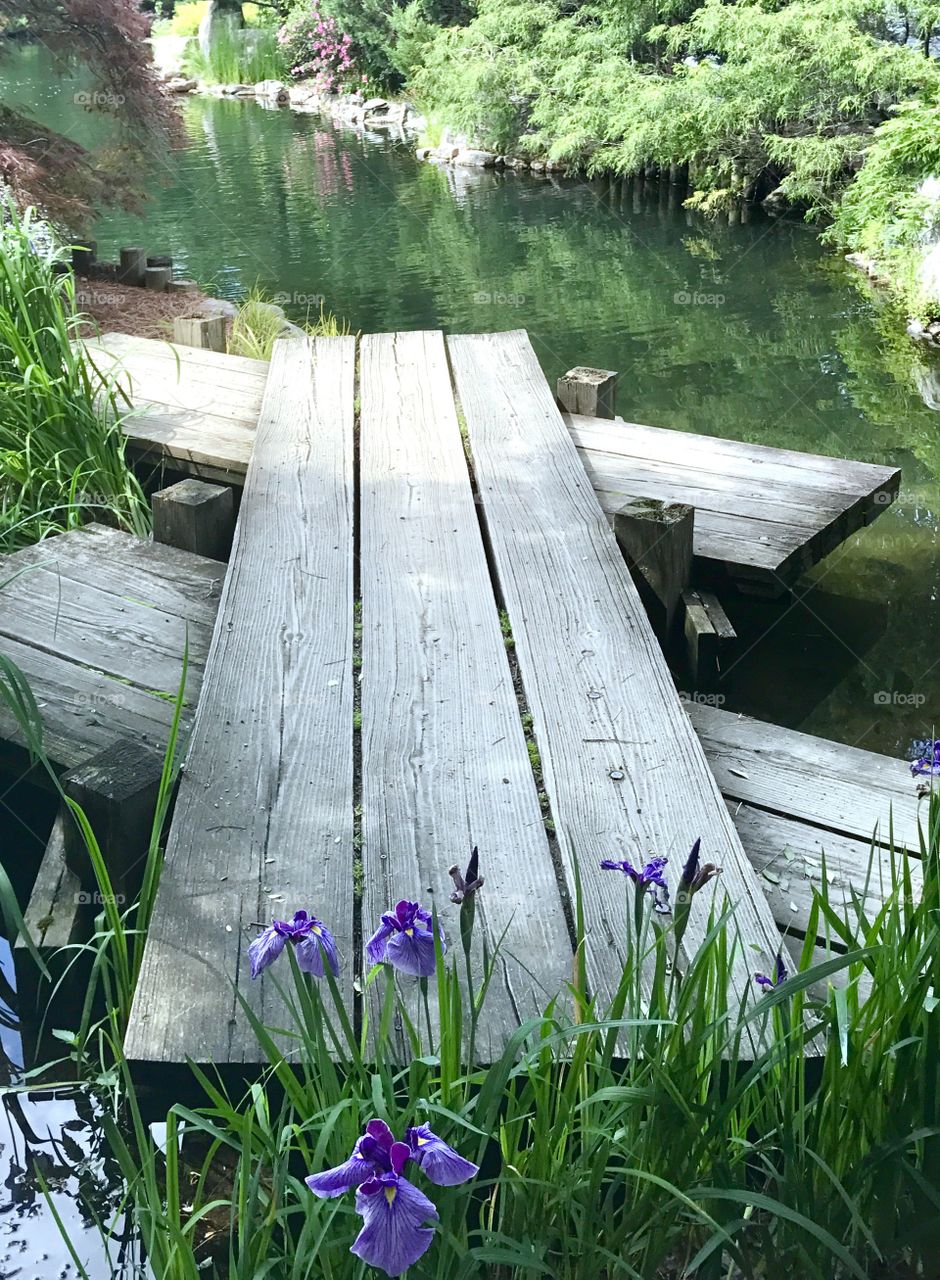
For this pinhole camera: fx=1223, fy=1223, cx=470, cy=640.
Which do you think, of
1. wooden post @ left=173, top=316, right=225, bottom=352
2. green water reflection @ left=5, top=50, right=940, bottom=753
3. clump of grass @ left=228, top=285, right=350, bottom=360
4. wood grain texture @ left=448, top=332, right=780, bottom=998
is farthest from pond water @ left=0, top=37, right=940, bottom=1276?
wooden post @ left=173, top=316, right=225, bottom=352

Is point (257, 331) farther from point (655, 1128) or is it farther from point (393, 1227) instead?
point (393, 1227)

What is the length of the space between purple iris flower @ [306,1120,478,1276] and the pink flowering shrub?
22436 mm

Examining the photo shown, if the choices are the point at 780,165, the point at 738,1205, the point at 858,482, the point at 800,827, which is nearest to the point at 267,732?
the point at 800,827

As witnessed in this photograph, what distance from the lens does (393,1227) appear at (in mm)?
905

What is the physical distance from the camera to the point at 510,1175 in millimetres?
1429

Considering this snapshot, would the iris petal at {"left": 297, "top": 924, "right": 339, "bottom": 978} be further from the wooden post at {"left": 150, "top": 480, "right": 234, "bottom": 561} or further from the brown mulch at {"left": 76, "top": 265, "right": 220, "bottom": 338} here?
the brown mulch at {"left": 76, "top": 265, "right": 220, "bottom": 338}

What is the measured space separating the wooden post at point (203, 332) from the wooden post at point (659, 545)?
271 centimetres

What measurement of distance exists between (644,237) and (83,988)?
9628 millimetres

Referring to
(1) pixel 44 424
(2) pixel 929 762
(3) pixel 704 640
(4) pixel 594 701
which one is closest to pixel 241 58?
(1) pixel 44 424

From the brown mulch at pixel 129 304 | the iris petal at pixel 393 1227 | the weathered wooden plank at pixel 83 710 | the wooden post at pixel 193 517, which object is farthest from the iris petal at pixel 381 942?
the brown mulch at pixel 129 304

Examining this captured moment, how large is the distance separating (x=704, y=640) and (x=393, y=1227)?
8.79ft

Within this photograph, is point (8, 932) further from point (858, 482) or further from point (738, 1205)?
point (858, 482)

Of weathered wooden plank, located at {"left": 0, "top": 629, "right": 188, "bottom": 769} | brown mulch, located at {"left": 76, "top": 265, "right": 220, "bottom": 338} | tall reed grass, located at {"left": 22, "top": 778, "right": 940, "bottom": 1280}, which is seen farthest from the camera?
brown mulch, located at {"left": 76, "top": 265, "right": 220, "bottom": 338}

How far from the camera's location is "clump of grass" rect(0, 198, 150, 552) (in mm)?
3850
